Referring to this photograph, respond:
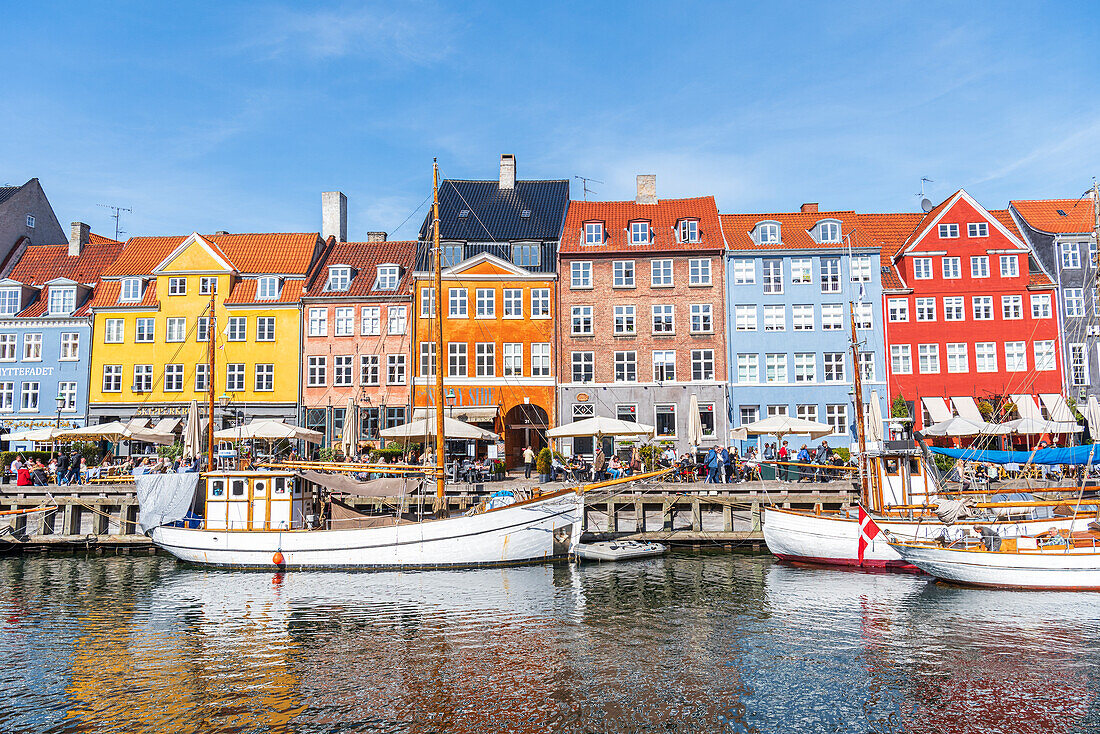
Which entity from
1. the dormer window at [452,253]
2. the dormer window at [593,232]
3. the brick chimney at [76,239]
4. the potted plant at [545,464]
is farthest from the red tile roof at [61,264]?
the potted plant at [545,464]

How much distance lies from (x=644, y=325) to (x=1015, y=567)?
93.2ft

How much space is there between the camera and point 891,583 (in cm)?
2597

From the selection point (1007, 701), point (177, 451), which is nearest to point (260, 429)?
point (177, 451)

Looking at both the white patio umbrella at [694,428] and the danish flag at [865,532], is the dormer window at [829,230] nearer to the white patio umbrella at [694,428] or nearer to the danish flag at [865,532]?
the white patio umbrella at [694,428]

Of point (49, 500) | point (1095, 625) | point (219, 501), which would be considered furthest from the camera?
point (49, 500)

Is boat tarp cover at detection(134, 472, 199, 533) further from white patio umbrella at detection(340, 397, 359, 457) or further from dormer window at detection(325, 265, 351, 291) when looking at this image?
dormer window at detection(325, 265, 351, 291)

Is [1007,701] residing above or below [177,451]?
below

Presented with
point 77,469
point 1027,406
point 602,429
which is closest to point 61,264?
point 77,469

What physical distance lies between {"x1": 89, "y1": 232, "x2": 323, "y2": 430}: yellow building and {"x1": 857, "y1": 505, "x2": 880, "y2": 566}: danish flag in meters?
34.0

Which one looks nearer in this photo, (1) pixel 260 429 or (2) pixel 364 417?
(1) pixel 260 429

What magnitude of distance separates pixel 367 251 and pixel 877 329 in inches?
1254

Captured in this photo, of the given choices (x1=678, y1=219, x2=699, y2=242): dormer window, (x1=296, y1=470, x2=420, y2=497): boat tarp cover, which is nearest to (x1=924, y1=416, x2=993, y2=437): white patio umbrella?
(x1=678, y1=219, x2=699, y2=242): dormer window

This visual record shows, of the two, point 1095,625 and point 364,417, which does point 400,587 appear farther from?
point 364,417

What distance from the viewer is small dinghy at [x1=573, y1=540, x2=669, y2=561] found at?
30172 mm
